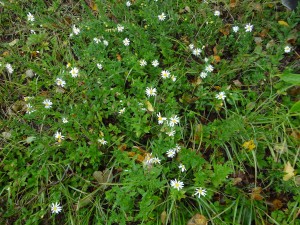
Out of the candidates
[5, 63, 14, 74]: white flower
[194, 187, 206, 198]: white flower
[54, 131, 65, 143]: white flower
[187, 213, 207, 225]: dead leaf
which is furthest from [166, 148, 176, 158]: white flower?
[5, 63, 14, 74]: white flower

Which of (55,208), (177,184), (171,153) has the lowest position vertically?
(55,208)

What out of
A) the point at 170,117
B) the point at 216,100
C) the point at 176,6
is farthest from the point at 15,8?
the point at 216,100

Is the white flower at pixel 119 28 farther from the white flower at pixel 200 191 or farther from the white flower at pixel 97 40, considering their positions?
the white flower at pixel 200 191

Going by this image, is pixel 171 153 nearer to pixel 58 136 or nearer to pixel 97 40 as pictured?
pixel 58 136

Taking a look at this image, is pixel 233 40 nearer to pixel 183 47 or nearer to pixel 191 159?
pixel 183 47

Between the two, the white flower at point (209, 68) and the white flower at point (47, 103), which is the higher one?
the white flower at point (209, 68)

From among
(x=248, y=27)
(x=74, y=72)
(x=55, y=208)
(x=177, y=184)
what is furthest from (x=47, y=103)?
Result: (x=248, y=27)

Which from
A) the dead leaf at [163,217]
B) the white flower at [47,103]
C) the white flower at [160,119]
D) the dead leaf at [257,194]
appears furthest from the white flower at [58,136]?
the dead leaf at [257,194]

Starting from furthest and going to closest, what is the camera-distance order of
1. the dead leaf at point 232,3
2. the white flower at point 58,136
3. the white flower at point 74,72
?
the dead leaf at point 232,3
the white flower at point 74,72
the white flower at point 58,136
